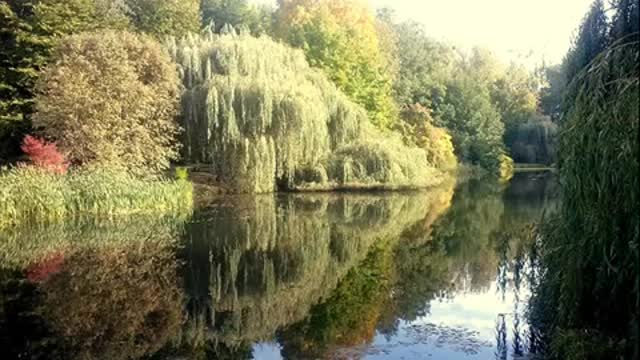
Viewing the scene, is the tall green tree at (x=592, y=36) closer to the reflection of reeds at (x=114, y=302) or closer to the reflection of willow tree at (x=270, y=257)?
the reflection of willow tree at (x=270, y=257)

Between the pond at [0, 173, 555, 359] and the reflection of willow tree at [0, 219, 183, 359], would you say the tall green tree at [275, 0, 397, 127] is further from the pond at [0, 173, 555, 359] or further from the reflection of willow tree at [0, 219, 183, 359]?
the reflection of willow tree at [0, 219, 183, 359]

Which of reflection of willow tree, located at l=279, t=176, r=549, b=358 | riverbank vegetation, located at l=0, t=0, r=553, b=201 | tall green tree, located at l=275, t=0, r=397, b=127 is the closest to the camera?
reflection of willow tree, located at l=279, t=176, r=549, b=358

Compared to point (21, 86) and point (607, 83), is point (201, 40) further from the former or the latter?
point (607, 83)

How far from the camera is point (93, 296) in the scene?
1069 cm

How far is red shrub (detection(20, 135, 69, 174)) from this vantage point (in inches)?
816

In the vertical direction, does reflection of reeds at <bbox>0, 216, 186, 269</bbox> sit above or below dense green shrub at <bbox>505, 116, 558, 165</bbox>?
Result: below

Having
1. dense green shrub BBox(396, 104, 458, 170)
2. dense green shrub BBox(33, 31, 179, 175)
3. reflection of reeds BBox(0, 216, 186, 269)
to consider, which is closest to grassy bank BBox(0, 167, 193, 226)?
reflection of reeds BBox(0, 216, 186, 269)

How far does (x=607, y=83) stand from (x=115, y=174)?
18043mm

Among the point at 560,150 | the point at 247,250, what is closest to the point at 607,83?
the point at 560,150

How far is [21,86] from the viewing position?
27062mm

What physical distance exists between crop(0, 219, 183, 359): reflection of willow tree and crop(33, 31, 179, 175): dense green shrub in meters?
6.78

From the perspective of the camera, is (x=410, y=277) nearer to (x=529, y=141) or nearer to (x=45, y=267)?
(x=45, y=267)

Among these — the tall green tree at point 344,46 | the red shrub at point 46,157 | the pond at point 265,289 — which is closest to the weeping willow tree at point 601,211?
the pond at point 265,289

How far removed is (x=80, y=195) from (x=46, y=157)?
2.27 m
